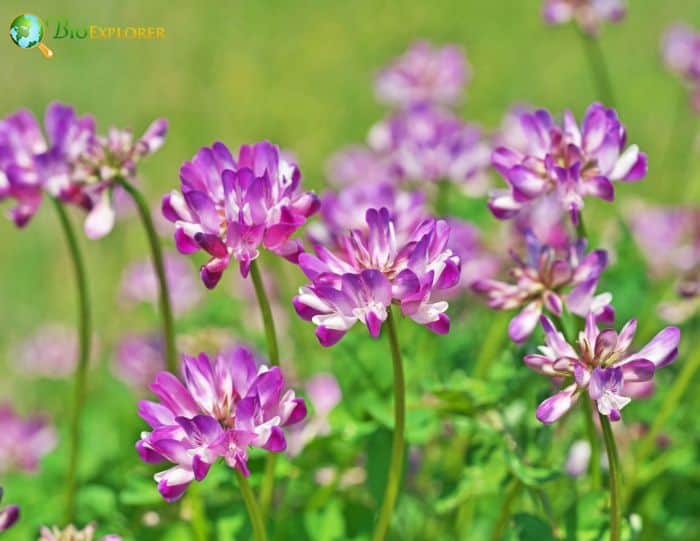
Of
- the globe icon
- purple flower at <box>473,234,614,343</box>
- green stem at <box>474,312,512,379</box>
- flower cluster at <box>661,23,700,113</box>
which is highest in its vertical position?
the globe icon

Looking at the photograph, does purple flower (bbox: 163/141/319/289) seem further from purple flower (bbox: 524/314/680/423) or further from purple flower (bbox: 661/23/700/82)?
purple flower (bbox: 661/23/700/82)

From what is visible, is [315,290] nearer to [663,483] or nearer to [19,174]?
[19,174]

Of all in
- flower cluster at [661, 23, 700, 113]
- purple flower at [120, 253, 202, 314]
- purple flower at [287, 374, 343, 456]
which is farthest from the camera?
purple flower at [120, 253, 202, 314]

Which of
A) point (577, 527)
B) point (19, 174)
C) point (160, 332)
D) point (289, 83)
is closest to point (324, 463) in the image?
point (577, 527)

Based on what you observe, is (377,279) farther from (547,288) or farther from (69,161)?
(69,161)

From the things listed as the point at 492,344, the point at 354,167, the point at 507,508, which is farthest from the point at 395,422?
the point at 354,167

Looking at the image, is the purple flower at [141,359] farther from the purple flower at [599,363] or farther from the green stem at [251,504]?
the purple flower at [599,363]

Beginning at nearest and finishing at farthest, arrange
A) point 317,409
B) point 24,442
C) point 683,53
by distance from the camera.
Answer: point 317,409, point 24,442, point 683,53

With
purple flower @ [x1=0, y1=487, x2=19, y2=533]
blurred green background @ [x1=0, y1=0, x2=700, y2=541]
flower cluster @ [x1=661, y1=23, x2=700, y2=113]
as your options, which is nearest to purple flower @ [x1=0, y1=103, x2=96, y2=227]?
purple flower @ [x1=0, y1=487, x2=19, y2=533]
